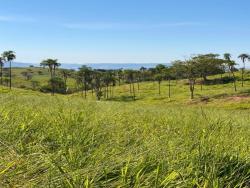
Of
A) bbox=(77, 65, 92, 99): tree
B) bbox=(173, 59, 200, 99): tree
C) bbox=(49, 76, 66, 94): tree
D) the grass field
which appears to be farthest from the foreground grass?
bbox=(77, 65, 92, 99): tree

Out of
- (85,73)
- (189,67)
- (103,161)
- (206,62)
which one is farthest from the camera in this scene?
(85,73)

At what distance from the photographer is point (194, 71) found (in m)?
145

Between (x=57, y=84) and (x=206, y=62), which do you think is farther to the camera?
(x=57, y=84)

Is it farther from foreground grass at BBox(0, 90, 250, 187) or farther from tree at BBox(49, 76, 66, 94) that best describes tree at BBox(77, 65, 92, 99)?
foreground grass at BBox(0, 90, 250, 187)

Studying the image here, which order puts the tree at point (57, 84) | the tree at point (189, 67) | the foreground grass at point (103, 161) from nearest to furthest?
1. the foreground grass at point (103, 161)
2. the tree at point (189, 67)
3. the tree at point (57, 84)

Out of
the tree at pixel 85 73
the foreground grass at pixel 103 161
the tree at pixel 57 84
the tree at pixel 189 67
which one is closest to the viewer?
the foreground grass at pixel 103 161

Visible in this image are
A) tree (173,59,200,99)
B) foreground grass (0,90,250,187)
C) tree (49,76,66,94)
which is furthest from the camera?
tree (49,76,66,94)

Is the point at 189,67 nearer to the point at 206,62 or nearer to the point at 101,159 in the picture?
the point at 206,62

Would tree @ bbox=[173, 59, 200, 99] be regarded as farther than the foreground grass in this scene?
Yes

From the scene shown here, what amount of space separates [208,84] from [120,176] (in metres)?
181

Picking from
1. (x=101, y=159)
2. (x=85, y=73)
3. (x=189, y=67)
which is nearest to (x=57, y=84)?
(x=85, y=73)

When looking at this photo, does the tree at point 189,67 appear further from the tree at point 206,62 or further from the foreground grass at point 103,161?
the foreground grass at point 103,161

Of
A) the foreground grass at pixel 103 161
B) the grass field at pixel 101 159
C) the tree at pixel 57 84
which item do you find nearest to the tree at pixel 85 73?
the tree at pixel 57 84

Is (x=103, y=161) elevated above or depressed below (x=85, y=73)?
below
